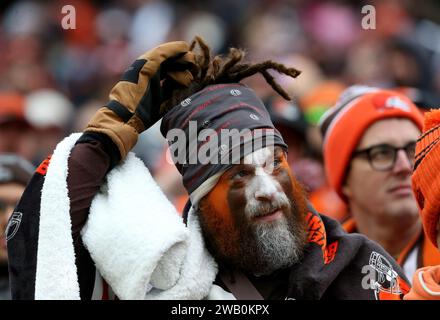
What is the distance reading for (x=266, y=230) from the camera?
123 inches

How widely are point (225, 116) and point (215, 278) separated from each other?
0.52 m

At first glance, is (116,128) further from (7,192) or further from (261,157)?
(7,192)

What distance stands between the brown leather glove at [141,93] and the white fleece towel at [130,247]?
0.18 metres

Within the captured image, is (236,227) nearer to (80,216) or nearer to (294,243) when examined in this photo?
(294,243)

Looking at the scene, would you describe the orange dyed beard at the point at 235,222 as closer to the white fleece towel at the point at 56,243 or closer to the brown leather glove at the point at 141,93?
the brown leather glove at the point at 141,93

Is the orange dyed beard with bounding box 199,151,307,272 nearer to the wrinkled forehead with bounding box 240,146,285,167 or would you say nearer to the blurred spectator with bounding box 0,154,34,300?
the wrinkled forehead with bounding box 240,146,285,167

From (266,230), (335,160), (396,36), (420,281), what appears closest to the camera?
(420,281)

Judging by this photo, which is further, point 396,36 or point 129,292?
point 396,36

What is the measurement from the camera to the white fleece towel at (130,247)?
297cm

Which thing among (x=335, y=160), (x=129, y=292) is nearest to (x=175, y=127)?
(x=129, y=292)

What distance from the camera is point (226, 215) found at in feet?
10.4

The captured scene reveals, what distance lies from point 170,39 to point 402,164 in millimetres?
5783

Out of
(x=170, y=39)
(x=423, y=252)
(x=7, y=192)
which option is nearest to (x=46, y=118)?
(x=170, y=39)

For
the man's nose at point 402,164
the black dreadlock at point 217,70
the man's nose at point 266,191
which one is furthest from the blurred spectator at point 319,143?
the man's nose at point 266,191
